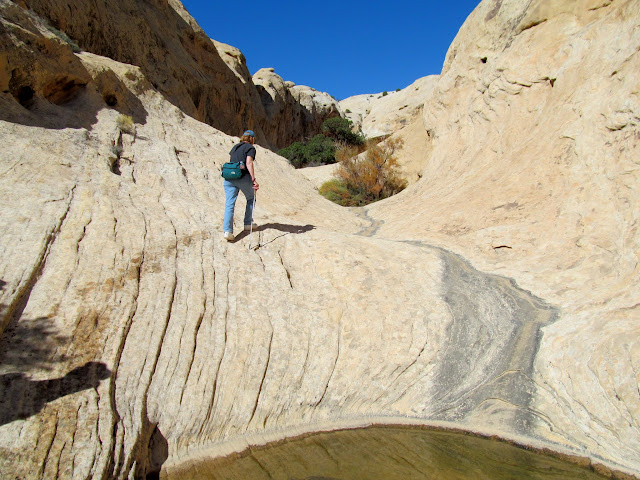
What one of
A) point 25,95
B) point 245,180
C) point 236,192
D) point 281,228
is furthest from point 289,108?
→ point 236,192

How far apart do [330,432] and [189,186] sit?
16.3 feet

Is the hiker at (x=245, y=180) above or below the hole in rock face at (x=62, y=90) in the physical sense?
below

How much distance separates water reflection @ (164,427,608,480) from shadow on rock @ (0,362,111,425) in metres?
1.11

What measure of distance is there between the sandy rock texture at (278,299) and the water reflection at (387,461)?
7.4 inches

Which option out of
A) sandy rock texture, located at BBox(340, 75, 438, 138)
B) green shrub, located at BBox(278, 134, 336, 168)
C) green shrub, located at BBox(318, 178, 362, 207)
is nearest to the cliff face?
green shrub, located at BBox(278, 134, 336, 168)

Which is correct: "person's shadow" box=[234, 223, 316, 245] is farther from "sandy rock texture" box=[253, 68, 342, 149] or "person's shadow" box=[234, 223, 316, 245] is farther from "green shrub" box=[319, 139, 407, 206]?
"sandy rock texture" box=[253, 68, 342, 149]

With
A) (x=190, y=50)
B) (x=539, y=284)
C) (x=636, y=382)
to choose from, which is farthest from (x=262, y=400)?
(x=190, y=50)

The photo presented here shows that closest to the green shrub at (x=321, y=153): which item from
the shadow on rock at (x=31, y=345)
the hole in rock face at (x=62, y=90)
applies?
the hole in rock face at (x=62, y=90)

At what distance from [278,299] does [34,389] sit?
112 inches

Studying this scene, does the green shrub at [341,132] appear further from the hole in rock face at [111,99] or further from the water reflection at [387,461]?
the water reflection at [387,461]

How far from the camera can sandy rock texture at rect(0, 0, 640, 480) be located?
13.9ft

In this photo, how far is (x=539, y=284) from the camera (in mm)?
6902

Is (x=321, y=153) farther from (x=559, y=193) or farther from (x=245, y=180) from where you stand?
(x=245, y=180)

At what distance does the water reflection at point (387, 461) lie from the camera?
4.29m
